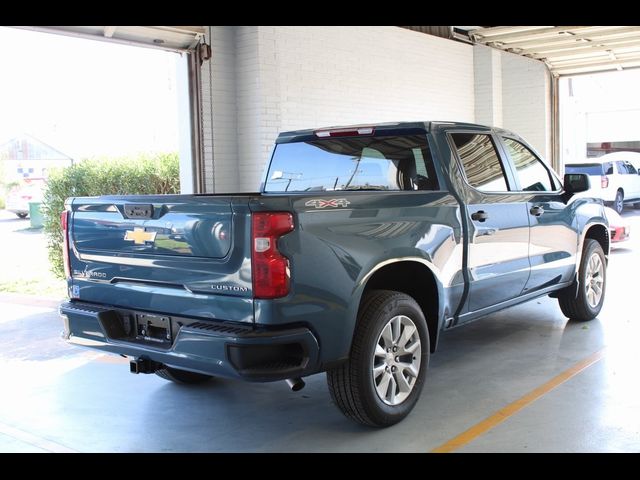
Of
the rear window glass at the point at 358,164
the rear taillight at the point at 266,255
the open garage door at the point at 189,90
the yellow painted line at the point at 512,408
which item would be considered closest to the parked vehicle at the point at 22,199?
the open garage door at the point at 189,90

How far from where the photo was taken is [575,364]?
567cm

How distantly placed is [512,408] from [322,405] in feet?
4.08

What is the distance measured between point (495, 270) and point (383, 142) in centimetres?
128

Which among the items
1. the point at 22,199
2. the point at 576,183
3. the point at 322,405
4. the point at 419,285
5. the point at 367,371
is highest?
the point at 22,199

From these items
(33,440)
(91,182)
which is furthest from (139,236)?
(91,182)

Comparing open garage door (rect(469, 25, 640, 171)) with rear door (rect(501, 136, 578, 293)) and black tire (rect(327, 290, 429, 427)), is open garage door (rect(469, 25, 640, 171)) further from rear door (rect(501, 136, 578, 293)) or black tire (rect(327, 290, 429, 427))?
black tire (rect(327, 290, 429, 427))

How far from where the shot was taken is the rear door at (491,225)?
5.16m

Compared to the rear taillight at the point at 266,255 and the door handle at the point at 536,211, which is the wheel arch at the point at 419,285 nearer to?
the rear taillight at the point at 266,255

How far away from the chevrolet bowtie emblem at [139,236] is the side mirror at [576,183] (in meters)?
3.91

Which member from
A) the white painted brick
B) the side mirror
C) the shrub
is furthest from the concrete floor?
the white painted brick

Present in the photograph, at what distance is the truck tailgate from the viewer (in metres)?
3.72

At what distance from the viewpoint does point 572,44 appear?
13.6 m

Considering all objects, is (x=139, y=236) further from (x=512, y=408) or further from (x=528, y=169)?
(x=528, y=169)
